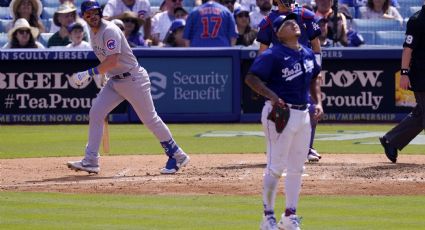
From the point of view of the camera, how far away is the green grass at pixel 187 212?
29.3 ft

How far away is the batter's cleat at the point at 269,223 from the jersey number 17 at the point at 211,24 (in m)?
10.7

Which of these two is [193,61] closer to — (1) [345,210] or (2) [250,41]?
(2) [250,41]

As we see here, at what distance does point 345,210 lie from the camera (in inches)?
384

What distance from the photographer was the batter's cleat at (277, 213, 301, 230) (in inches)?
339

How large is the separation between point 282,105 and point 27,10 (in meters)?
11.8

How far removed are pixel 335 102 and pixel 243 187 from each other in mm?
7704

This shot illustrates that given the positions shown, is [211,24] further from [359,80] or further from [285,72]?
[285,72]

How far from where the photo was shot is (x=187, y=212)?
9.67 m

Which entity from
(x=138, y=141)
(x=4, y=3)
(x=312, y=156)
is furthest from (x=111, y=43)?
(x=4, y=3)

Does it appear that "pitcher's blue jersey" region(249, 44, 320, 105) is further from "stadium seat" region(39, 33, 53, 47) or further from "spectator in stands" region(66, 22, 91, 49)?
"stadium seat" region(39, 33, 53, 47)

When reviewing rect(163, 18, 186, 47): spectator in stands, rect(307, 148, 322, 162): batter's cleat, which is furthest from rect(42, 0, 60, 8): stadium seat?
rect(307, 148, 322, 162): batter's cleat

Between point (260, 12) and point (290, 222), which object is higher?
point (260, 12)

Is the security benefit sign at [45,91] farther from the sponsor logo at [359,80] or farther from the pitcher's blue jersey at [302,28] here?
the pitcher's blue jersey at [302,28]

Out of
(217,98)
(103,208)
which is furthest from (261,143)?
(103,208)
